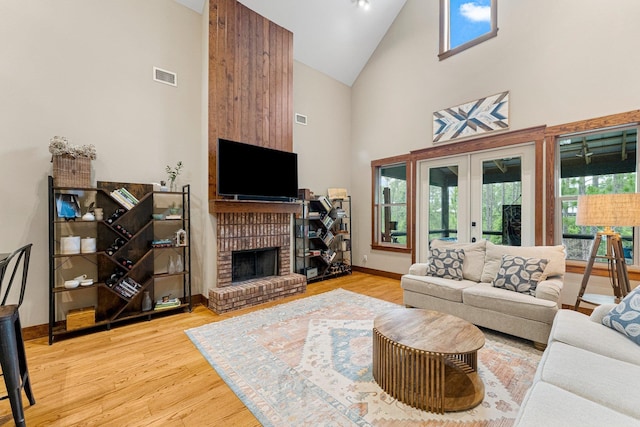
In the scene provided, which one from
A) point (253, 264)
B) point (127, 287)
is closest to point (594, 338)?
point (253, 264)

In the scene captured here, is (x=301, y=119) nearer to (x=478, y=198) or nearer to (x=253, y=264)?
(x=253, y=264)

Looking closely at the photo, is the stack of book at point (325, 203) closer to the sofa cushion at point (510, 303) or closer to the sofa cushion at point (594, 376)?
the sofa cushion at point (510, 303)

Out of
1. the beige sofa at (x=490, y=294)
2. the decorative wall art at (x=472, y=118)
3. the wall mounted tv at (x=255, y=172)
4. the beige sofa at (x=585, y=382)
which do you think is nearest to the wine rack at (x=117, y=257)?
the wall mounted tv at (x=255, y=172)

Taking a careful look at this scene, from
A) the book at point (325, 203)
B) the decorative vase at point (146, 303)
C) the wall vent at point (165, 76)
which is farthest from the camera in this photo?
the book at point (325, 203)

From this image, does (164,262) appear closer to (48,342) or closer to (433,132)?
(48,342)

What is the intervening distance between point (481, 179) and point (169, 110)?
15.0ft

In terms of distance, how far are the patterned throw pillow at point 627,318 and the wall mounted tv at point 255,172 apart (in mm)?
3654

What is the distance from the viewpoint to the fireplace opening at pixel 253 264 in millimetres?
4289

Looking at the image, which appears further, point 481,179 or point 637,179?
point 481,179

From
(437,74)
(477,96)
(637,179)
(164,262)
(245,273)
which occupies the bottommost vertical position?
(245,273)

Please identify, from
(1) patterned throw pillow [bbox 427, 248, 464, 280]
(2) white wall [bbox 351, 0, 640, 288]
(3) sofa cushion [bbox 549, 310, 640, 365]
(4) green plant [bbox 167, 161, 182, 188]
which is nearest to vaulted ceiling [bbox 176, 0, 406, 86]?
(2) white wall [bbox 351, 0, 640, 288]

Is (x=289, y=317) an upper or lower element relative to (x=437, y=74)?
lower

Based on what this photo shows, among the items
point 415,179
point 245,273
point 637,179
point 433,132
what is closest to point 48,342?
point 245,273

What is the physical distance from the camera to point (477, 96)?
4.29 meters
